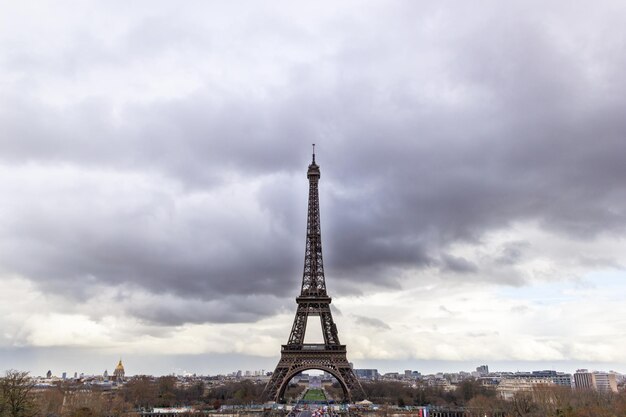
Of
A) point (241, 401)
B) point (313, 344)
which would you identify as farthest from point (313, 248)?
point (241, 401)

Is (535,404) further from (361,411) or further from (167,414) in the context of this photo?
(167,414)

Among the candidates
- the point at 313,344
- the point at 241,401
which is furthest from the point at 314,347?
the point at 241,401

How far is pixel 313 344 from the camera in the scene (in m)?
87.9

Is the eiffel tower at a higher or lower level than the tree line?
higher

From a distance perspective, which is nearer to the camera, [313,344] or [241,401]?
[313,344]

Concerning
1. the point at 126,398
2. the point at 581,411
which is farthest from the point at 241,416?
the point at 126,398

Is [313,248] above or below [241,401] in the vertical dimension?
above

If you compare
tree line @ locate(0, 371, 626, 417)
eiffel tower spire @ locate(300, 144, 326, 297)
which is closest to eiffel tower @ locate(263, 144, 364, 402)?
eiffel tower spire @ locate(300, 144, 326, 297)

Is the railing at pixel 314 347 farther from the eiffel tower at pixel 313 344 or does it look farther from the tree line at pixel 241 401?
the tree line at pixel 241 401

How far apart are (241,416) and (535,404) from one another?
46197 millimetres

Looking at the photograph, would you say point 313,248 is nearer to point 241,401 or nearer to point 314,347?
point 314,347

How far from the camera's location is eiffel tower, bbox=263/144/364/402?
84375 millimetres

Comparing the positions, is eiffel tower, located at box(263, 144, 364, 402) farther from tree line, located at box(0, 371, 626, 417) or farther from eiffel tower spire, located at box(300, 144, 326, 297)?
tree line, located at box(0, 371, 626, 417)

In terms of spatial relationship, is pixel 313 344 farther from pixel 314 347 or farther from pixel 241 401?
pixel 241 401
